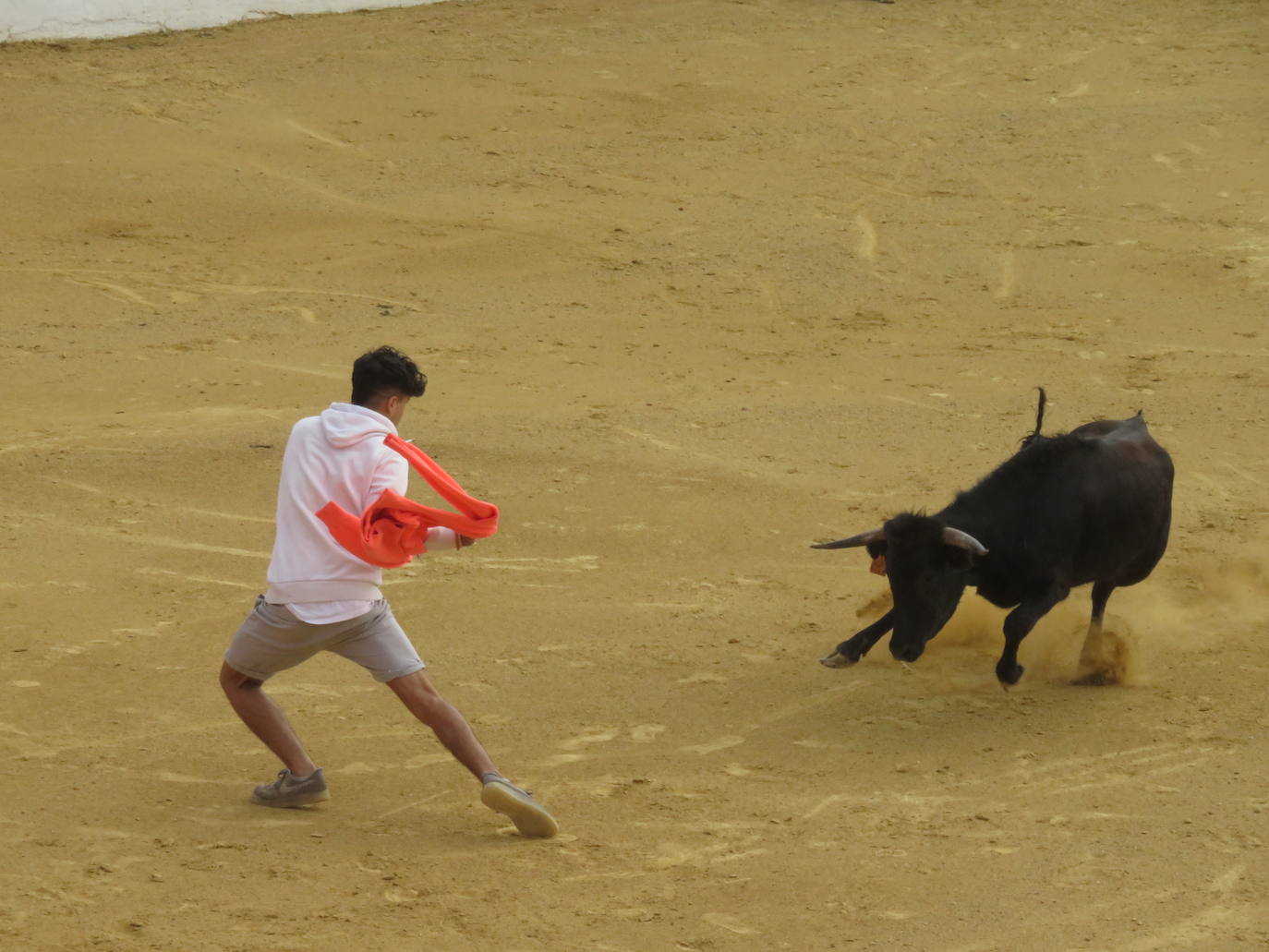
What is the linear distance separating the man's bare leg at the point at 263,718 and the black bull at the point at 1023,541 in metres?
2.68

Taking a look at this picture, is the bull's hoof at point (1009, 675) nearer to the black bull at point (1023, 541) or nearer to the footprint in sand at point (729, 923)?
the black bull at point (1023, 541)

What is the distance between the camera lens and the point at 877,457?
36.5 feet

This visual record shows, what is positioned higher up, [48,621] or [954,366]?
[954,366]

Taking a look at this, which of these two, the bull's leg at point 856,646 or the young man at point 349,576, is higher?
the young man at point 349,576

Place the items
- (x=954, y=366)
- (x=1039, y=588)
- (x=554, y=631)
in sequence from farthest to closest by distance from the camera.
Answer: (x=954, y=366)
(x=554, y=631)
(x=1039, y=588)

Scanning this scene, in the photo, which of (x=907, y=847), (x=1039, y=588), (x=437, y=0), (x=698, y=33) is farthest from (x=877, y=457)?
(x=437, y=0)

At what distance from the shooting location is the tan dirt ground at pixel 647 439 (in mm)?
5879

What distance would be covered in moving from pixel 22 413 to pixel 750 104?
9278 millimetres

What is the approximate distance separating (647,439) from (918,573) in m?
4.01

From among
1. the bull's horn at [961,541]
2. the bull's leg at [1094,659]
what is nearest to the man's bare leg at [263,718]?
the bull's horn at [961,541]

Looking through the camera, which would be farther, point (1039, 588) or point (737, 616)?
point (737, 616)

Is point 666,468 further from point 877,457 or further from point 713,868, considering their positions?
point 713,868

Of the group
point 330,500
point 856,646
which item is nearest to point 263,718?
point 330,500

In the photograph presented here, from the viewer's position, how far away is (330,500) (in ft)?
18.5
